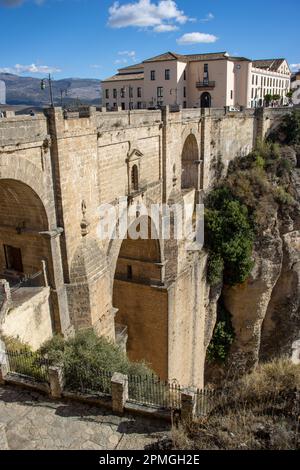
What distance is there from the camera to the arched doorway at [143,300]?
642 inches

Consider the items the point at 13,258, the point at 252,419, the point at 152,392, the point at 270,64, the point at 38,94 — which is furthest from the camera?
the point at 38,94

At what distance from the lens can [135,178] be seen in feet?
45.9

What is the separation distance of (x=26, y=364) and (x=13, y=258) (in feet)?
13.9

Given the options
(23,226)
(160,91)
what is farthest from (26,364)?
(160,91)

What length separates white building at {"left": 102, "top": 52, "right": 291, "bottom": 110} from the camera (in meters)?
35.1

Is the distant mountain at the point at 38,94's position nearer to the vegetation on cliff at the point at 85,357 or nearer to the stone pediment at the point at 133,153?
the stone pediment at the point at 133,153

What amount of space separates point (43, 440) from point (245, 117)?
24.1m

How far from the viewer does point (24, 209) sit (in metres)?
10.1

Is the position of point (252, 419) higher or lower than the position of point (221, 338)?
higher

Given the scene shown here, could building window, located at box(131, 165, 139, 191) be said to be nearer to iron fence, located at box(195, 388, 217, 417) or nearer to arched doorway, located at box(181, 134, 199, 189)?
arched doorway, located at box(181, 134, 199, 189)

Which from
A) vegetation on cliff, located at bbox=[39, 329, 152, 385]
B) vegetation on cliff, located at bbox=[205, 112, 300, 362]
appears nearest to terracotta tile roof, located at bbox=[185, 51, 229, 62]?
vegetation on cliff, located at bbox=[205, 112, 300, 362]

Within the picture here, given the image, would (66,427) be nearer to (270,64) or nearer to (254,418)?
(254,418)

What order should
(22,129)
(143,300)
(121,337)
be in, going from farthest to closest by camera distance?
(143,300)
(121,337)
(22,129)

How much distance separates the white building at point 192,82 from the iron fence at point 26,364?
101 feet
